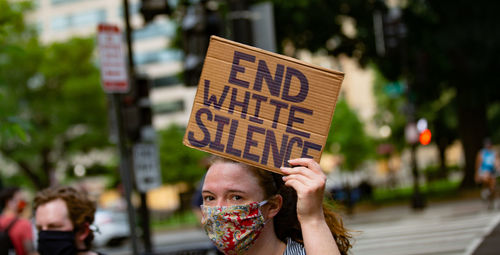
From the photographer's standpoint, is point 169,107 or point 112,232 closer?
point 112,232

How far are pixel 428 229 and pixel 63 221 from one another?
1214 centimetres

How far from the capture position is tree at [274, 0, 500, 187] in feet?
71.5

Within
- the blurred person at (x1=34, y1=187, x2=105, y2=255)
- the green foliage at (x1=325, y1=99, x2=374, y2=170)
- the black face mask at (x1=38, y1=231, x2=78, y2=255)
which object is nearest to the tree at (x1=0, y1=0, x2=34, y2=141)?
the blurred person at (x1=34, y1=187, x2=105, y2=255)

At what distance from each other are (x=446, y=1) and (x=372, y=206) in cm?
755

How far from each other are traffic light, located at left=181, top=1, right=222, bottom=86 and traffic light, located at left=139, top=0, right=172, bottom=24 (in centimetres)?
60

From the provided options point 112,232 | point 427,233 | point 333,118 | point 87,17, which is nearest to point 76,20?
point 87,17

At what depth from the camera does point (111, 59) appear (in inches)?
313

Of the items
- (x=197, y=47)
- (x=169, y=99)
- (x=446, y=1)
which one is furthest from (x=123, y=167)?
(x=169, y=99)

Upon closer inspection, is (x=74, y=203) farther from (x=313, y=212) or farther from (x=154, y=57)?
(x=154, y=57)

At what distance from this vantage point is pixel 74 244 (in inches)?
142

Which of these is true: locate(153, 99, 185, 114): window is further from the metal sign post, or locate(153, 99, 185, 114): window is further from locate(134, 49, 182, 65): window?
the metal sign post

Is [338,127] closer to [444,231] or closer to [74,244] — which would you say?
[444,231]

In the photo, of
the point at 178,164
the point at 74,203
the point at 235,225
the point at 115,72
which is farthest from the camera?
the point at 178,164

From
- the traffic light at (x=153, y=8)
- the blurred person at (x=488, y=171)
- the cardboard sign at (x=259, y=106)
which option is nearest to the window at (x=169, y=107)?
the blurred person at (x=488, y=171)
